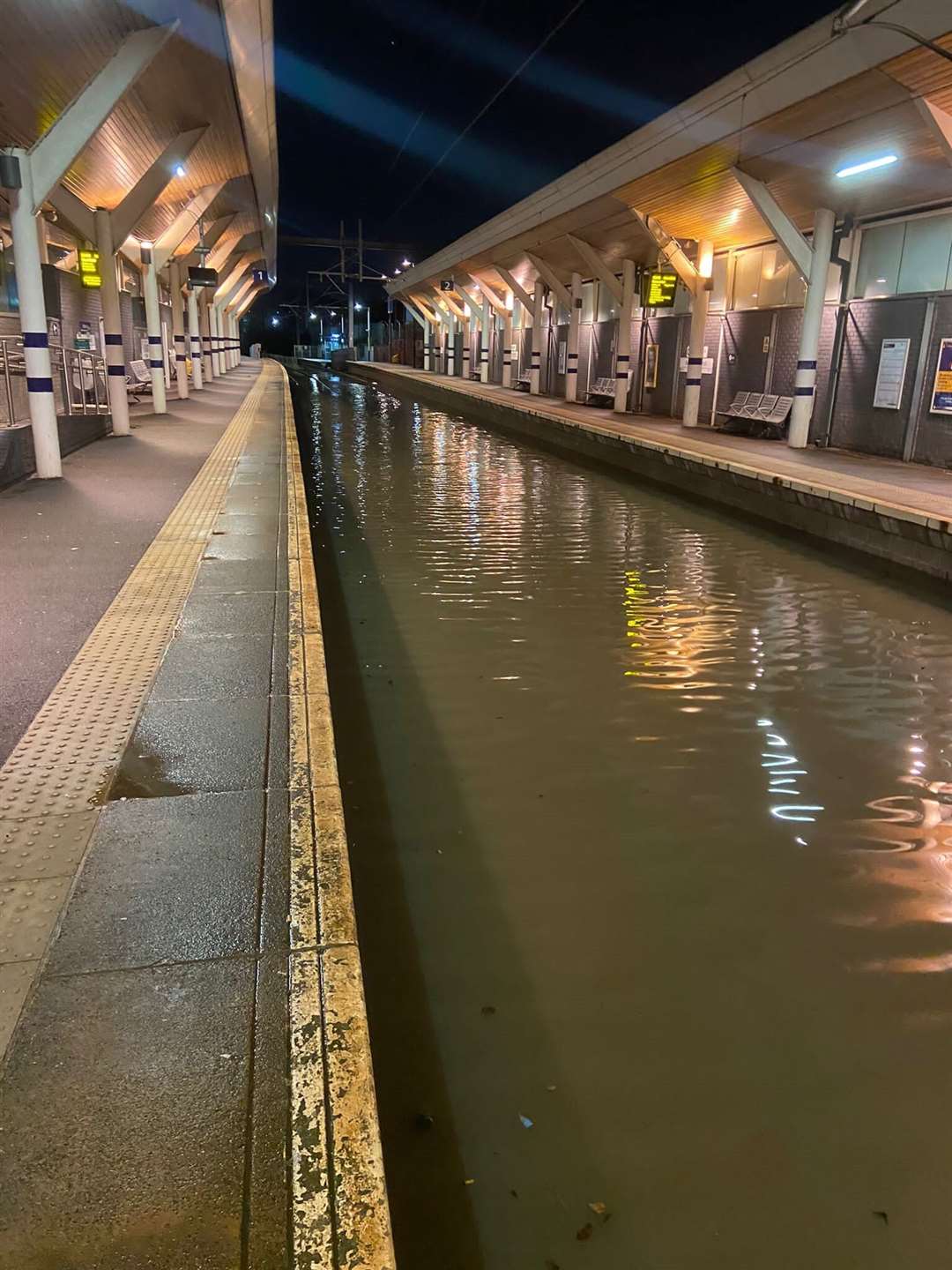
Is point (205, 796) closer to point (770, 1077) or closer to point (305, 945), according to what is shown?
point (305, 945)

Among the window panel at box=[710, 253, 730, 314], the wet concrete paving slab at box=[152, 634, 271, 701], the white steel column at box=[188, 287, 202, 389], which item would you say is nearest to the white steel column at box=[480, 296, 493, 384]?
the white steel column at box=[188, 287, 202, 389]

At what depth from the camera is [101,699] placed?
3568mm

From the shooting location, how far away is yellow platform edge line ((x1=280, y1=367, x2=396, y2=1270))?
1.44 m

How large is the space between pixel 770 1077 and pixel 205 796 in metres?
1.87

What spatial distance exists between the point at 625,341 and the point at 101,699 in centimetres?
2013

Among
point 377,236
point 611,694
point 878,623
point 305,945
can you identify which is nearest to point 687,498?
point 878,623

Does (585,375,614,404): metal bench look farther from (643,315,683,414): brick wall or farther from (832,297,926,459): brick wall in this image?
(832,297,926,459): brick wall

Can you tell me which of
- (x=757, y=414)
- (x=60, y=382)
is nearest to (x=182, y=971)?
(x=60, y=382)

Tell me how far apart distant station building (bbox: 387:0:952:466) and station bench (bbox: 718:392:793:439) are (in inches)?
1.9

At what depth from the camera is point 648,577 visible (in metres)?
7.66

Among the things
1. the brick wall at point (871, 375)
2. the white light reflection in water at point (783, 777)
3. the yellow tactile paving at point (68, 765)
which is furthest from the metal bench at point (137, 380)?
the white light reflection in water at point (783, 777)

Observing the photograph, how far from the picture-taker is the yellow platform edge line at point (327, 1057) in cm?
144

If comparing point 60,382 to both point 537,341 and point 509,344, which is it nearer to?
point 537,341

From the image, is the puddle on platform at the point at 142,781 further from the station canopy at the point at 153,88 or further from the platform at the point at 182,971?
the station canopy at the point at 153,88
